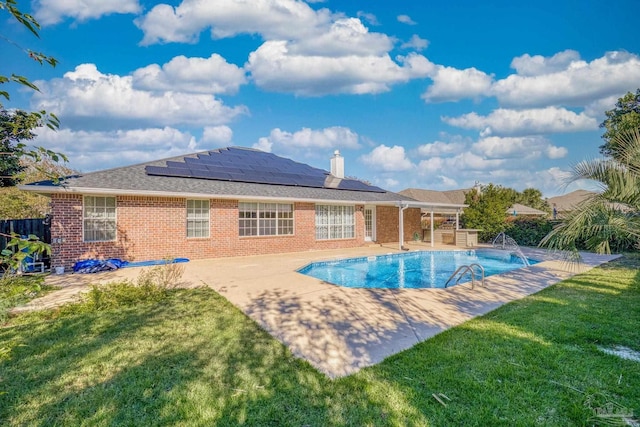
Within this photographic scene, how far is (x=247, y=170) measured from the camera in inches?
728

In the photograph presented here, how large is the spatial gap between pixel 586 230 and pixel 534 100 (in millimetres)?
16455

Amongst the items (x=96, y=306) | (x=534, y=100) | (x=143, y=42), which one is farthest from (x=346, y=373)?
(x=534, y=100)

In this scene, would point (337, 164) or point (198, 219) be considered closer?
point (198, 219)

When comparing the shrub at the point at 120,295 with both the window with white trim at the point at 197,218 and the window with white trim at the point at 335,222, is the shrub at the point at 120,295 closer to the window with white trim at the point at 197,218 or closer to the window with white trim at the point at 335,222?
the window with white trim at the point at 197,218

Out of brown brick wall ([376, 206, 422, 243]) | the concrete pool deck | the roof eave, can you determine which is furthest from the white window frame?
brown brick wall ([376, 206, 422, 243])

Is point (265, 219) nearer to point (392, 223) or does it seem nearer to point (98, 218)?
point (98, 218)

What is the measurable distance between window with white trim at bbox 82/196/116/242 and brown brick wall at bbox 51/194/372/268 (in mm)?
191

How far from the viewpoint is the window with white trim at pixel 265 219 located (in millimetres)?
15648

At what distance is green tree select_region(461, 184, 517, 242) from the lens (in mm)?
20375

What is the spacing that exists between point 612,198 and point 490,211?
14.7 metres

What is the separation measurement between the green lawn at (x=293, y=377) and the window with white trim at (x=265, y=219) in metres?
9.86

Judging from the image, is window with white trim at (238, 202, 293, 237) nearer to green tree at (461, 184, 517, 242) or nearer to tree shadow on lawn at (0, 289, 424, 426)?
tree shadow on lawn at (0, 289, 424, 426)

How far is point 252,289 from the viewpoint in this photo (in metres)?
8.45

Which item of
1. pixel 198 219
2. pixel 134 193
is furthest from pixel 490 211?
pixel 134 193
